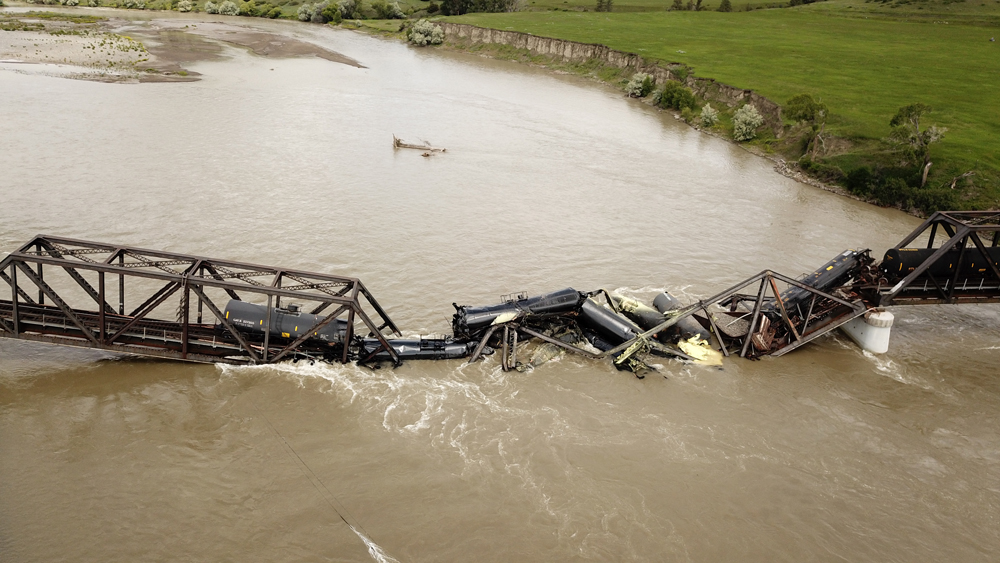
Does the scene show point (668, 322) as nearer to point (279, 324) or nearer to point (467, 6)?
point (279, 324)

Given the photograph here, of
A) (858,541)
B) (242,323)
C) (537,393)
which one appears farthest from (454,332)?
(858,541)

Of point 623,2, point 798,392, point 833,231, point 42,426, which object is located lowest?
point 42,426

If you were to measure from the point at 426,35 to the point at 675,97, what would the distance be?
195 feet

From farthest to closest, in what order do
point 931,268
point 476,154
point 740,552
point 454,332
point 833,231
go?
point 476,154 < point 833,231 < point 931,268 < point 454,332 < point 740,552

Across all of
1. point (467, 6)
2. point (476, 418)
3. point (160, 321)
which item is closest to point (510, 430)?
point (476, 418)

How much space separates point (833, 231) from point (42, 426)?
44653 millimetres

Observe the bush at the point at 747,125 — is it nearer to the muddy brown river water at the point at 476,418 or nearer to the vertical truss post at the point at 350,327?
the muddy brown river water at the point at 476,418

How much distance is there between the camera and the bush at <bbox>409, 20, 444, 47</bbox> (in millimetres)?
120500

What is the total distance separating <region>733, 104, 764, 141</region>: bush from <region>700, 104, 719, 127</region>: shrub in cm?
450

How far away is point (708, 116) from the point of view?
236 ft

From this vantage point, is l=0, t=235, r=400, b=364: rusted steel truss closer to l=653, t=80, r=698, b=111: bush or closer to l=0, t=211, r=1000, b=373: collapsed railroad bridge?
l=0, t=211, r=1000, b=373: collapsed railroad bridge

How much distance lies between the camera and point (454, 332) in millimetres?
27484

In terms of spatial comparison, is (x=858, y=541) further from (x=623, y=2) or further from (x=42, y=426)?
(x=623, y=2)

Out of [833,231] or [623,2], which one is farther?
[623,2]
